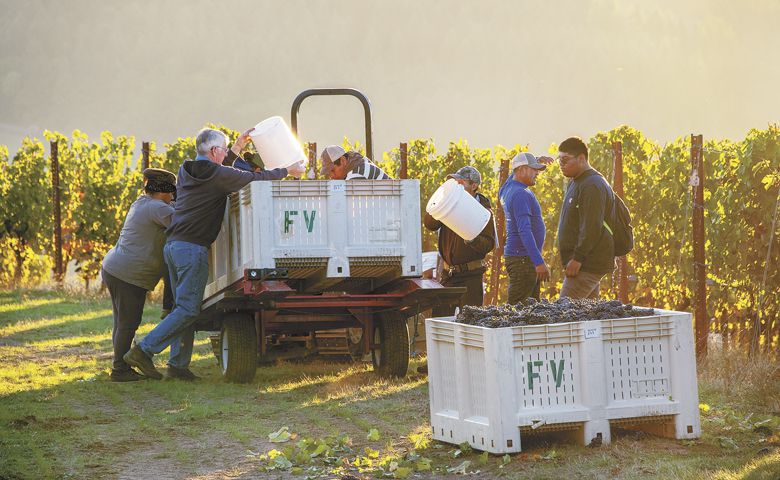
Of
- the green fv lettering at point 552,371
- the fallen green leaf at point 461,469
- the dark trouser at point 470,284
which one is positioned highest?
the dark trouser at point 470,284

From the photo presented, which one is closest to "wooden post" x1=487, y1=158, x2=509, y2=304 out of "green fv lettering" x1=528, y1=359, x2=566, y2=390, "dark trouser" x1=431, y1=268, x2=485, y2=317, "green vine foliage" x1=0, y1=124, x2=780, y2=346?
"green vine foliage" x1=0, y1=124, x2=780, y2=346

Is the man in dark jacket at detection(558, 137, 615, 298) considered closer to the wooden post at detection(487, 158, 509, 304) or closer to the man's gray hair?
the man's gray hair

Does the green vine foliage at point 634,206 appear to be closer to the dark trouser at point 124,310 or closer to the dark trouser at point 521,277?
the dark trouser at point 521,277

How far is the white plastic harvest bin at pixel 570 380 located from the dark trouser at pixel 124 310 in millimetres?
4706

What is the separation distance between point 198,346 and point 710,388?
7.14m

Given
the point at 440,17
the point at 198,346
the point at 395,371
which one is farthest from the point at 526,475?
the point at 440,17

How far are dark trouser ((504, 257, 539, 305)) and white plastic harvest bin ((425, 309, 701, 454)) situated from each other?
308 centimetres

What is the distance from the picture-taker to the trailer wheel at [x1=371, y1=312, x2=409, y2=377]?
1133cm

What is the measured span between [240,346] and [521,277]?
8.03ft

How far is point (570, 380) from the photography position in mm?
7527

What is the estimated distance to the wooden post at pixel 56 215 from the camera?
20.0 m

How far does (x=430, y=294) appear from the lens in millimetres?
10586

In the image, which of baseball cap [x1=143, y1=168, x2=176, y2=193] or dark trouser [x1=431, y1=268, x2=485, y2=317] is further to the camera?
baseball cap [x1=143, y1=168, x2=176, y2=193]

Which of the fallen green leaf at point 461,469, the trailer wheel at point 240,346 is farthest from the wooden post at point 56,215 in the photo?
the fallen green leaf at point 461,469
